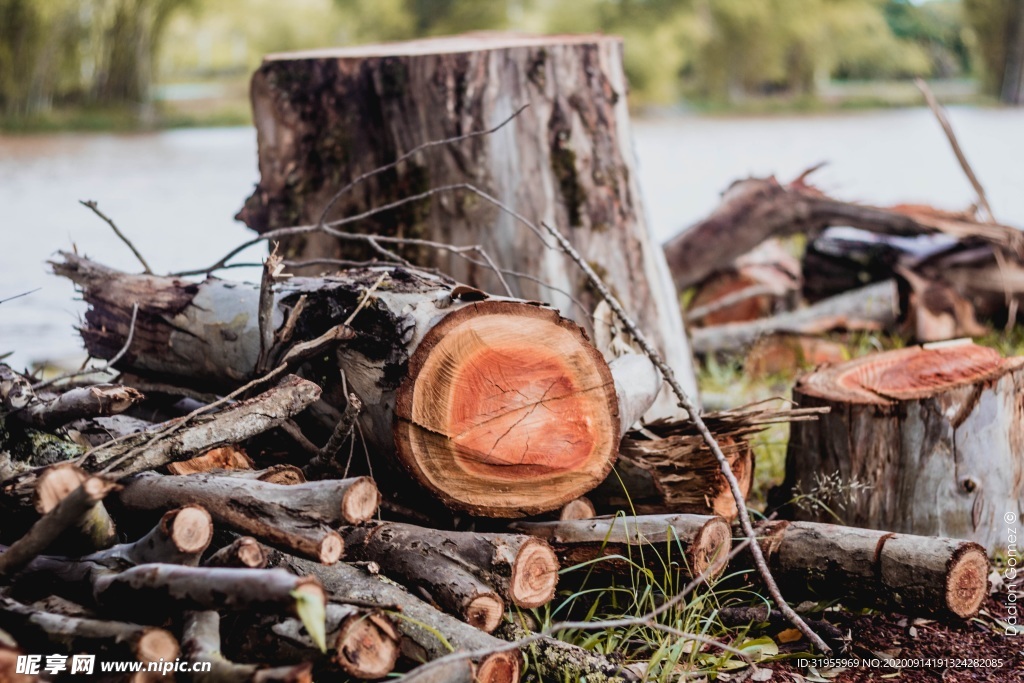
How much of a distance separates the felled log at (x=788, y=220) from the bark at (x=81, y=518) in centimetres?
373

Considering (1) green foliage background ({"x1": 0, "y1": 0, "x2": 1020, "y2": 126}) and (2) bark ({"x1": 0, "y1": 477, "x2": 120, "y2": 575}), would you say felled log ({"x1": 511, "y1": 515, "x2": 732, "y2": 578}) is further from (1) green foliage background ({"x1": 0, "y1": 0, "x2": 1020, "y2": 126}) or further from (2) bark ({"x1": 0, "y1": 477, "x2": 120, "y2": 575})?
(1) green foliage background ({"x1": 0, "y1": 0, "x2": 1020, "y2": 126})

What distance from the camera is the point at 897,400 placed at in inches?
105

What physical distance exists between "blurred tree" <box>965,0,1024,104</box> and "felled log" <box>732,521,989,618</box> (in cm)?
1716

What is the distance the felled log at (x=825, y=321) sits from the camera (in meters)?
4.76

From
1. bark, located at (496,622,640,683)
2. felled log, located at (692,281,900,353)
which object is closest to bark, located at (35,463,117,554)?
bark, located at (496,622,640,683)

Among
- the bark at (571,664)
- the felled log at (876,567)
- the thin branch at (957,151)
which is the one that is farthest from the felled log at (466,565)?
the thin branch at (957,151)

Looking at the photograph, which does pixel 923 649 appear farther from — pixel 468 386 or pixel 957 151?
pixel 957 151

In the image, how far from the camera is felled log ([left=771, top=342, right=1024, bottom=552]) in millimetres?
2674

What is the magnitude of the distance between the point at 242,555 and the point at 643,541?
38.8 inches

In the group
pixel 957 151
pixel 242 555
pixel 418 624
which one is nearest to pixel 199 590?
pixel 242 555

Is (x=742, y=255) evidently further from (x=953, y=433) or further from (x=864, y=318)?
(x=953, y=433)

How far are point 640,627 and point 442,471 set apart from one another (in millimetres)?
614

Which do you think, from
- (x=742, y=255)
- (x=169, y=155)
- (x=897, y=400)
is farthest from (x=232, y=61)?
(x=897, y=400)

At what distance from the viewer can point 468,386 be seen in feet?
6.81
